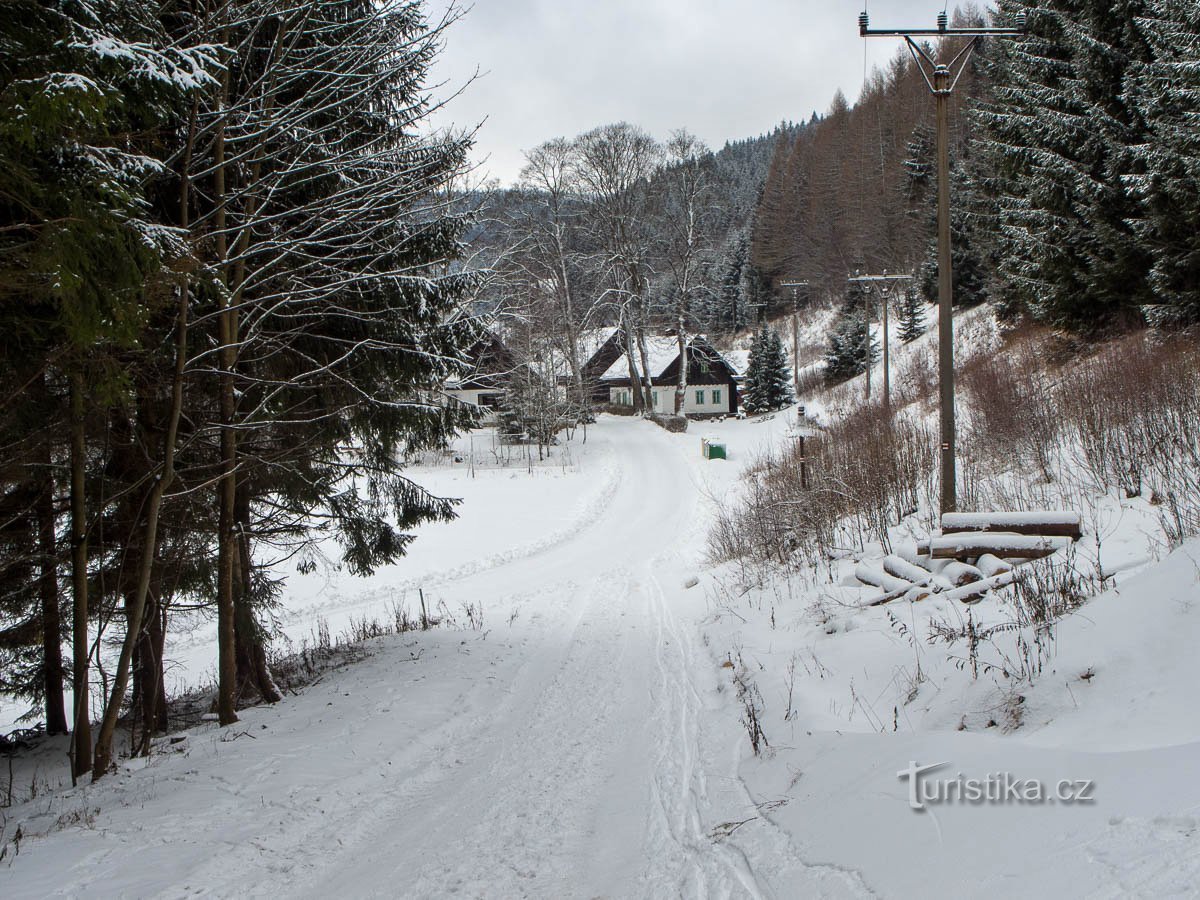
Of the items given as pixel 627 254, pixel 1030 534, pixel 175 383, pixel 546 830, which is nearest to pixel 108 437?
pixel 175 383

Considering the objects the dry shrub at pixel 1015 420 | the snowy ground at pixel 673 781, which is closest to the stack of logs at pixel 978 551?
the snowy ground at pixel 673 781

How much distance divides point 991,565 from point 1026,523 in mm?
589

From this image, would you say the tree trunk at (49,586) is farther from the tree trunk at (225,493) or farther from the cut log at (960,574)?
the cut log at (960,574)

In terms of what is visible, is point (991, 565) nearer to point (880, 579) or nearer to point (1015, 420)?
point (880, 579)

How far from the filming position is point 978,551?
20.6 ft

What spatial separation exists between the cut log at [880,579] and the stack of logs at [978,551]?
13mm

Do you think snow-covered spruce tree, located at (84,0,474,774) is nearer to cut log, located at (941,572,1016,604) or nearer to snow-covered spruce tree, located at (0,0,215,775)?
snow-covered spruce tree, located at (0,0,215,775)

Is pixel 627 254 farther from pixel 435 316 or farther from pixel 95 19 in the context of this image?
pixel 95 19

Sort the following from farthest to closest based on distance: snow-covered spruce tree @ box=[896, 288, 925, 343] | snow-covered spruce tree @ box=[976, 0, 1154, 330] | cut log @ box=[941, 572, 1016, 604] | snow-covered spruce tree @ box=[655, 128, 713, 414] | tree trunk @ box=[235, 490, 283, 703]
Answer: snow-covered spruce tree @ box=[655, 128, 713, 414] < snow-covered spruce tree @ box=[896, 288, 925, 343] < snow-covered spruce tree @ box=[976, 0, 1154, 330] < tree trunk @ box=[235, 490, 283, 703] < cut log @ box=[941, 572, 1016, 604]

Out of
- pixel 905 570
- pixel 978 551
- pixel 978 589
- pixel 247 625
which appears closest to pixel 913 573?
pixel 905 570

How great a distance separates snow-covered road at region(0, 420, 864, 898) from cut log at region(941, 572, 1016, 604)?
2.26 metres

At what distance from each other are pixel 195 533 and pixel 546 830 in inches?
178

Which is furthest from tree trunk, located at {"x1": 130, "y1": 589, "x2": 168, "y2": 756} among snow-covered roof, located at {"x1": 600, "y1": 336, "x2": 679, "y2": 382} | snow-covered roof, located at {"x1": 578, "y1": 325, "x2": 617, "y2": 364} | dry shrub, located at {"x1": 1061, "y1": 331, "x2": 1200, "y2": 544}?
snow-covered roof, located at {"x1": 600, "y1": 336, "x2": 679, "y2": 382}

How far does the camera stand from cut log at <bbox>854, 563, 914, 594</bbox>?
6.61 meters
